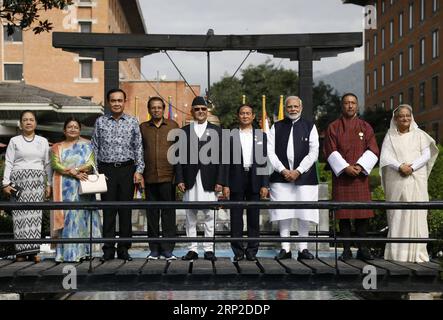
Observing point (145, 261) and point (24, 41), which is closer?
point (145, 261)

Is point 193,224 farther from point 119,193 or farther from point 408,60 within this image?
point 408,60

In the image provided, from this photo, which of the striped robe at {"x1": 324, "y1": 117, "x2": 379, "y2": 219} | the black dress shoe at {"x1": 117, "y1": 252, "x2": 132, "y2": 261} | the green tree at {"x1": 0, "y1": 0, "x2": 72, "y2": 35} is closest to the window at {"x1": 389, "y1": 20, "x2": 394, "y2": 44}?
the green tree at {"x1": 0, "y1": 0, "x2": 72, "y2": 35}

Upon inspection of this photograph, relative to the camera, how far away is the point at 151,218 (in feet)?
25.6

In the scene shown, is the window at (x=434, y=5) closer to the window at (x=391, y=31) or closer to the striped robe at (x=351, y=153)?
the window at (x=391, y=31)

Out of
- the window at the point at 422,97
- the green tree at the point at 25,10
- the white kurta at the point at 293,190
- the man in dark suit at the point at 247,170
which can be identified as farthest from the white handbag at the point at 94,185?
the window at the point at 422,97

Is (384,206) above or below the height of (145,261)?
above

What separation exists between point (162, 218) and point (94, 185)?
817 millimetres

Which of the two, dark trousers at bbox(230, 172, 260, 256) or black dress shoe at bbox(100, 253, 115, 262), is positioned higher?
dark trousers at bbox(230, 172, 260, 256)

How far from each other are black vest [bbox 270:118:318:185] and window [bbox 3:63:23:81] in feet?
133

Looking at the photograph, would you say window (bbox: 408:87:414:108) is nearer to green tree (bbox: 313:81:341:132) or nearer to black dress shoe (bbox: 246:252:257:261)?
green tree (bbox: 313:81:341:132)

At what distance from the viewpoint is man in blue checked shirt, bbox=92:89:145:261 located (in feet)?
25.5
